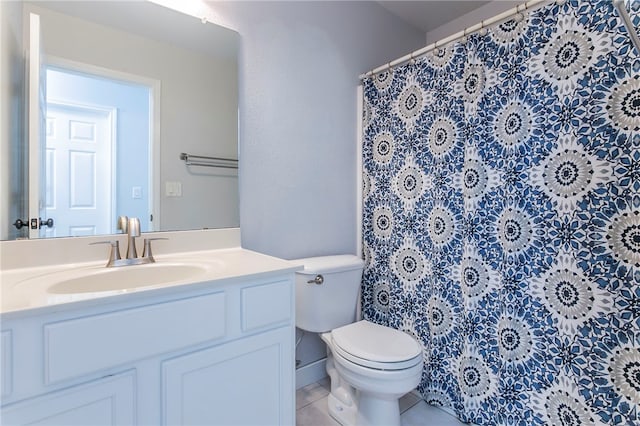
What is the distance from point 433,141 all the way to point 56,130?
161 cm

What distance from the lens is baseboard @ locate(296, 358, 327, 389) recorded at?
5.97 feet

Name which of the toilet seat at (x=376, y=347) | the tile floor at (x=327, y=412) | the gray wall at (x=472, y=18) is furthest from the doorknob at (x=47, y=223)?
the gray wall at (x=472, y=18)

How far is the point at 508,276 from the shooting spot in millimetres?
1366

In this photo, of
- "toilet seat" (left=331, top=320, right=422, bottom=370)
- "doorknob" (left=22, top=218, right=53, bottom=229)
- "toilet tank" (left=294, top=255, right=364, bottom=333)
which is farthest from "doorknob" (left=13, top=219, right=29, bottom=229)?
"toilet seat" (left=331, top=320, right=422, bottom=370)

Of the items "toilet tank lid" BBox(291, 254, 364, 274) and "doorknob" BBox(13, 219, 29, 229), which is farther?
"toilet tank lid" BBox(291, 254, 364, 274)

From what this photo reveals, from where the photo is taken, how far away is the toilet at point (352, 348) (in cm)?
132

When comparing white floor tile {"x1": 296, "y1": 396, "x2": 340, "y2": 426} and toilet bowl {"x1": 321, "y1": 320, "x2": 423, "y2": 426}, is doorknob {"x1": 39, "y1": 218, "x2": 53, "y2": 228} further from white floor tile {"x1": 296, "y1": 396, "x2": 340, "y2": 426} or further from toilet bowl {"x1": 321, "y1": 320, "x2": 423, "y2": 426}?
white floor tile {"x1": 296, "y1": 396, "x2": 340, "y2": 426}

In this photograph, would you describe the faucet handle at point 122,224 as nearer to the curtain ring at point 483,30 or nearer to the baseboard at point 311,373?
the baseboard at point 311,373

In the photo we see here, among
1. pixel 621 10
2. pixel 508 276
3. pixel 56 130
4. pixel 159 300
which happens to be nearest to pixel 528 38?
pixel 621 10

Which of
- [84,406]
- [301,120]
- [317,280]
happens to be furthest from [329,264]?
[84,406]

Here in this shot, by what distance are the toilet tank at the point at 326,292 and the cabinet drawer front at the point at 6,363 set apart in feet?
3.46

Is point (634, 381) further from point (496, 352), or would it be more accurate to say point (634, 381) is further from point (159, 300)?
point (159, 300)

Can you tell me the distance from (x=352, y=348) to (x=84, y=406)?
955 mm

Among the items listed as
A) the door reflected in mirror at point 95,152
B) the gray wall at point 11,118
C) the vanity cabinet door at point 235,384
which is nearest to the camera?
the vanity cabinet door at point 235,384
